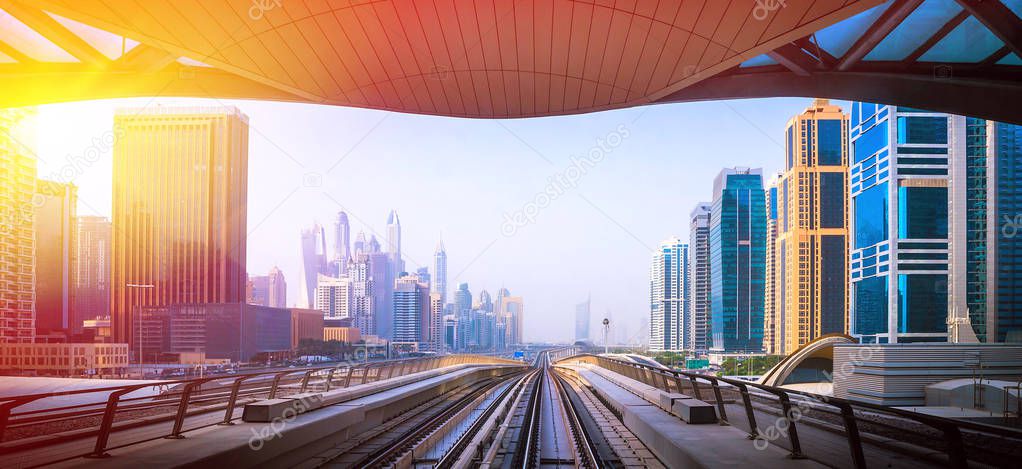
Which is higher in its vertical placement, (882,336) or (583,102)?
(583,102)

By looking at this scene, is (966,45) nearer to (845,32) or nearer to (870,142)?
(845,32)

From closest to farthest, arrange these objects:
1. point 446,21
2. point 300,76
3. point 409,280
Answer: point 446,21 → point 300,76 → point 409,280

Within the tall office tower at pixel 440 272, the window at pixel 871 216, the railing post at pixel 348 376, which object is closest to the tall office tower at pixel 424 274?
the tall office tower at pixel 440 272

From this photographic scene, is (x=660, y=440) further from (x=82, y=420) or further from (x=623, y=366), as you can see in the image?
(x=623, y=366)

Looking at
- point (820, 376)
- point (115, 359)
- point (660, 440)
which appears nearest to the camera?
point (660, 440)

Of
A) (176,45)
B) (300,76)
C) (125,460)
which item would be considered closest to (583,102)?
(300,76)

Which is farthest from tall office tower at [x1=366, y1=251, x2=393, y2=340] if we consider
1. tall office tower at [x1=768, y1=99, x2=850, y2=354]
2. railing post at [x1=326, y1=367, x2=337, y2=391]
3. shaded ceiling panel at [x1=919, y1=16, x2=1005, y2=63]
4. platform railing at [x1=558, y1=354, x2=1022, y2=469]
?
platform railing at [x1=558, y1=354, x2=1022, y2=469]

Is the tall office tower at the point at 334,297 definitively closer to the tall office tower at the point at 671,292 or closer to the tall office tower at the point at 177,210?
the tall office tower at the point at 177,210
